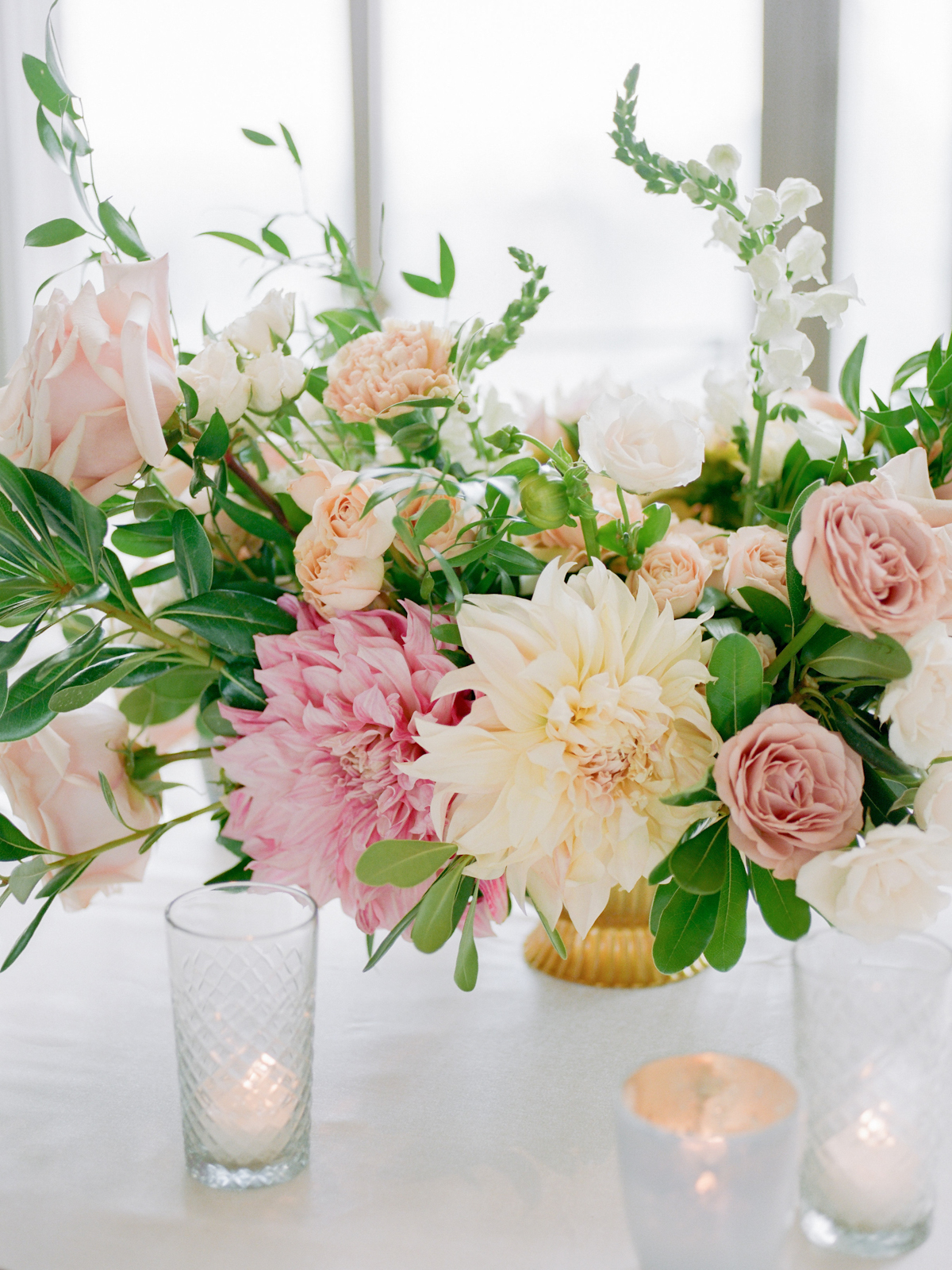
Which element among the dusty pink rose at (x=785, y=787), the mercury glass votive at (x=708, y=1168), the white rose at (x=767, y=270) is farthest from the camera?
the white rose at (x=767, y=270)

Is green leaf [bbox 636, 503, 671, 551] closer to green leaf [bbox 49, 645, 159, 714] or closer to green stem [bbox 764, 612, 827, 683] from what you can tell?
green stem [bbox 764, 612, 827, 683]

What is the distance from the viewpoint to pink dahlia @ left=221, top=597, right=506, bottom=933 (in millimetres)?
526

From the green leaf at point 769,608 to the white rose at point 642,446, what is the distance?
6cm

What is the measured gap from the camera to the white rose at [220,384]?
57 centimetres

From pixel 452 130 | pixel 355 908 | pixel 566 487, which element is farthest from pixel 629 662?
pixel 452 130

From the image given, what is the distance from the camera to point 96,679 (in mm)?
544

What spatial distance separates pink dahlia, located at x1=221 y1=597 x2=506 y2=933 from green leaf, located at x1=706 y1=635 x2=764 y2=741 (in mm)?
126

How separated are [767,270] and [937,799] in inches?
11.2

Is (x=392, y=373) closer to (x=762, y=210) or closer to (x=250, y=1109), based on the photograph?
(x=762, y=210)

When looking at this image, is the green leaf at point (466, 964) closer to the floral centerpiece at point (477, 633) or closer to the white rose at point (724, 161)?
the floral centerpiece at point (477, 633)

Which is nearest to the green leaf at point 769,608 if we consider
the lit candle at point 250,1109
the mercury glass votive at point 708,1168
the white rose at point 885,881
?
the white rose at point 885,881

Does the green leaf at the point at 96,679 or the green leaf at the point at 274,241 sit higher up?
the green leaf at the point at 274,241

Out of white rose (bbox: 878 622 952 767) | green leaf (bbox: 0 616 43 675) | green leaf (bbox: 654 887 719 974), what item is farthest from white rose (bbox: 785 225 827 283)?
green leaf (bbox: 0 616 43 675)

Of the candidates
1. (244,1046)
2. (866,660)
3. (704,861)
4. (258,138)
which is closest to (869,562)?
(866,660)
